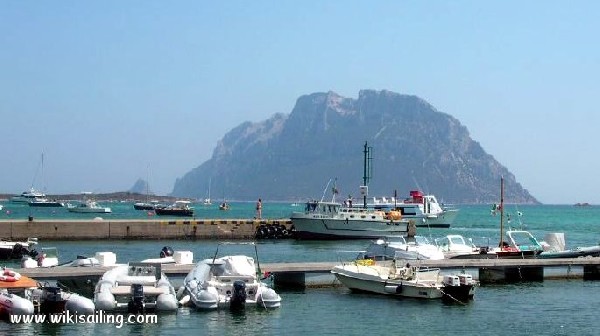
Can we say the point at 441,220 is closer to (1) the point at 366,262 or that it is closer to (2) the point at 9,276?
(1) the point at 366,262

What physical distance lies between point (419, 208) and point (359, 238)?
25.5 meters

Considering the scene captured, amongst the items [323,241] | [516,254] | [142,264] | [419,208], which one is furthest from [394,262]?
[419,208]

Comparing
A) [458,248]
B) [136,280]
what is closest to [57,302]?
[136,280]

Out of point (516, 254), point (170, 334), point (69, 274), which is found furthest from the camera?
point (516, 254)

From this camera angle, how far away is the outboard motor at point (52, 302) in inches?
1168

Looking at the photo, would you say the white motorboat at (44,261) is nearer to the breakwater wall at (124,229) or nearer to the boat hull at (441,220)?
the breakwater wall at (124,229)

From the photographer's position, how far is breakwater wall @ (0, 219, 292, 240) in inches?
2751

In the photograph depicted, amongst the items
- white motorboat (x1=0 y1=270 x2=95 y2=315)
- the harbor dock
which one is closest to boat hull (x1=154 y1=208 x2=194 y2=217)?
the harbor dock

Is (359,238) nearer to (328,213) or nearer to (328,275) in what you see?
(328,213)

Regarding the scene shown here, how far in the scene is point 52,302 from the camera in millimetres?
29719

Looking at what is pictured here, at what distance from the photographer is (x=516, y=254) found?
4834cm

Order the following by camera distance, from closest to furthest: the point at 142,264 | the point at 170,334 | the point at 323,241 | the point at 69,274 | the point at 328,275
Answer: the point at 170,334 → the point at 142,264 → the point at 69,274 → the point at 328,275 → the point at 323,241

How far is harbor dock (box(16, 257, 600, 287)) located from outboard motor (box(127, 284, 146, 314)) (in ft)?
17.3

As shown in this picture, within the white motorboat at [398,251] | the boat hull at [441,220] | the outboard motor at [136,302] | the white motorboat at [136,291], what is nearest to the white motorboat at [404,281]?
the white motorboat at [398,251]
